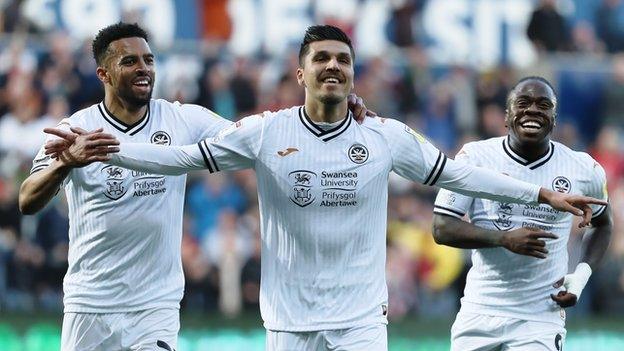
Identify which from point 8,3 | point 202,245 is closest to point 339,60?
point 202,245

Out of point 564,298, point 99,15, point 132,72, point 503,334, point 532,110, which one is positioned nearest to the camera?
point 132,72

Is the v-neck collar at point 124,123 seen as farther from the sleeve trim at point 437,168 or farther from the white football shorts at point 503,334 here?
the white football shorts at point 503,334

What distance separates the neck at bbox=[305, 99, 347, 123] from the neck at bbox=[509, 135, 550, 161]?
145 cm

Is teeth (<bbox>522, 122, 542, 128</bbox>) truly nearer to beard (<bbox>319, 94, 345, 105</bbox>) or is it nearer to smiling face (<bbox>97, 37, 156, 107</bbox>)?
beard (<bbox>319, 94, 345, 105</bbox>)

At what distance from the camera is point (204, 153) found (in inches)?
320

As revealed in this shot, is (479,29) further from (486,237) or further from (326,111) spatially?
(326,111)

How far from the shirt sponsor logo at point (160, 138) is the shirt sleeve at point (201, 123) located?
0.20m

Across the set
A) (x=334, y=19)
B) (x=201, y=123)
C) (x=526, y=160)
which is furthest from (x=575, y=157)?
(x=334, y=19)

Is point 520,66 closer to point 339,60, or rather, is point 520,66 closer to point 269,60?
point 269,60

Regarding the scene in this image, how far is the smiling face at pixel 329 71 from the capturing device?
810cm

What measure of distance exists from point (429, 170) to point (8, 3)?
9264mm

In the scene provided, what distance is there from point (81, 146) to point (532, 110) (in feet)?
9.20

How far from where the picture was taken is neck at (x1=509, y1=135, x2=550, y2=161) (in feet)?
30.1

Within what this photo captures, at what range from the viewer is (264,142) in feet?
27.0
